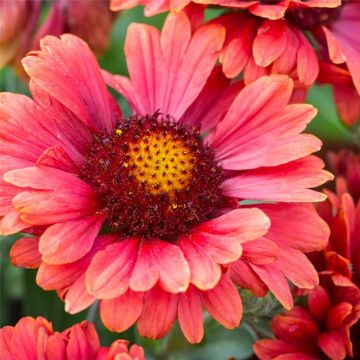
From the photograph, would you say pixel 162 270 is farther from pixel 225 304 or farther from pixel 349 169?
pixel 349 169

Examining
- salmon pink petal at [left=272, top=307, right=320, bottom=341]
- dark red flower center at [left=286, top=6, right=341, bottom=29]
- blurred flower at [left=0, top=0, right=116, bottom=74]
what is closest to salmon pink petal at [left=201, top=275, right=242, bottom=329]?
salmon pink petal at [left=272, top=307, right=320, bottom=341]

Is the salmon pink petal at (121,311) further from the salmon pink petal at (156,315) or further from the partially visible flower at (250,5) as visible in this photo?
the partially visible flower at (250,5)

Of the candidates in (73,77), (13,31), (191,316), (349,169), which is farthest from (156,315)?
(13,31)

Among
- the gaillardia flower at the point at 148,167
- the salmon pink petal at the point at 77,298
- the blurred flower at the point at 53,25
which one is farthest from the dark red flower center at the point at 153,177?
the blurred flower at the point at 53,25

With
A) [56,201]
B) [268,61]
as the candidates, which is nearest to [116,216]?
[56,201]

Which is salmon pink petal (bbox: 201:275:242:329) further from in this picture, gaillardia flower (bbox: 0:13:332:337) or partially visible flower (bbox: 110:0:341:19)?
partially visible flower (bbox: 110:0:341:19)

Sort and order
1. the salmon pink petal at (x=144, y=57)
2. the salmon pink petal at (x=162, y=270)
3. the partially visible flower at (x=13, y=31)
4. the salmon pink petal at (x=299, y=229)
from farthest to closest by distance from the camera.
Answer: the partially visible flower at (x=13, y=31) → the salmon pink petal at (x=144, y=57) → the salmon pink petal at (x=299, y=229) → the salmon pink petal at (x=162, y=270)
